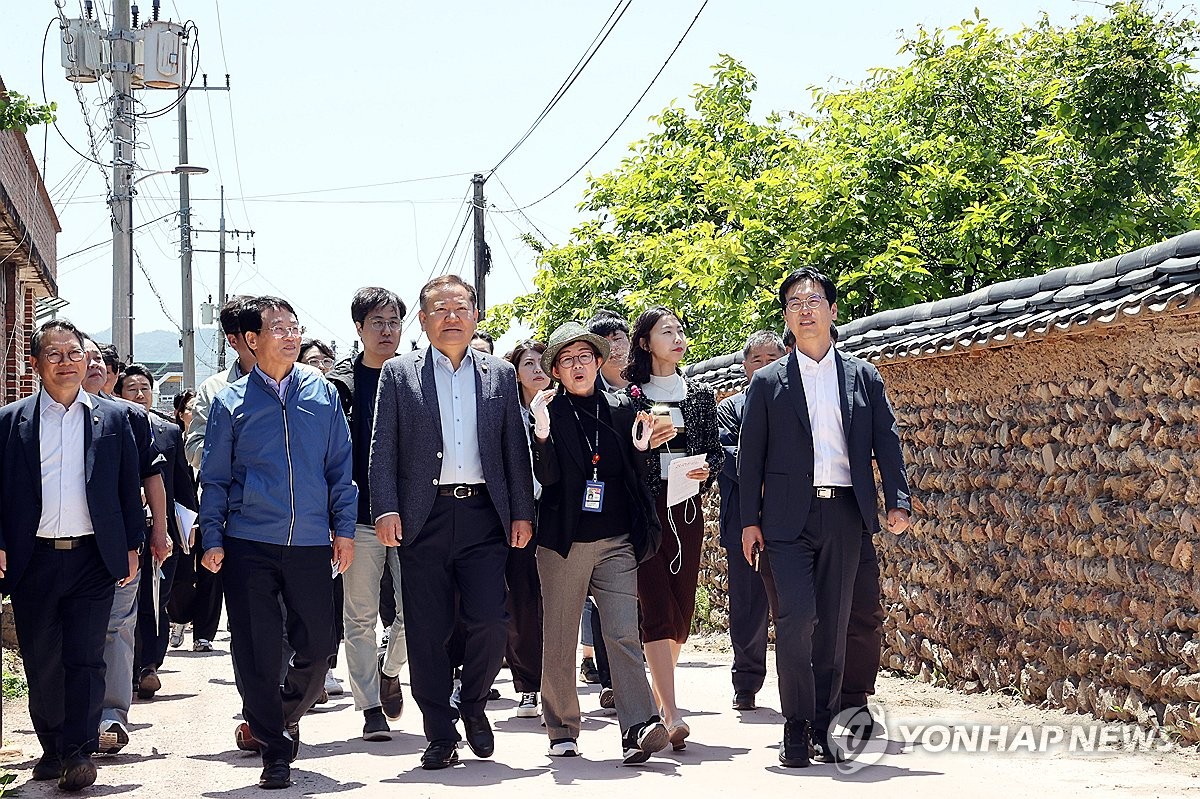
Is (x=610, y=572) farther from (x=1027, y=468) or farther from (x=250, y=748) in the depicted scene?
(x=1027, y=468)

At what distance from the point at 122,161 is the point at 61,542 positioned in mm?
12715

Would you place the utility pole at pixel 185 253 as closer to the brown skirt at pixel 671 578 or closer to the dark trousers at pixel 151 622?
the dark trousers at pixel 151 622

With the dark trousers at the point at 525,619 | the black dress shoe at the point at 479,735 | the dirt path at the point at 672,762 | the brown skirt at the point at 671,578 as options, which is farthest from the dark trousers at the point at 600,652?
the black dress shoe at the point at 479,735

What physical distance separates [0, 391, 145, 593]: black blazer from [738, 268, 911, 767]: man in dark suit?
274 centimetres

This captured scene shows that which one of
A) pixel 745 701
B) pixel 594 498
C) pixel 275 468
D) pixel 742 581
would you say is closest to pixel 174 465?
pixel 275 468

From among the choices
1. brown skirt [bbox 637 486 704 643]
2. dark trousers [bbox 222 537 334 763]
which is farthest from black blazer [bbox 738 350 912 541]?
dark trousers [bbox 222 537 334 763]

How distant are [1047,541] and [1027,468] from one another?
45 cm

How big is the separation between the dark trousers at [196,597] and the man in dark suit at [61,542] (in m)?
1.29

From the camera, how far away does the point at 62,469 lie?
6488 millimetres

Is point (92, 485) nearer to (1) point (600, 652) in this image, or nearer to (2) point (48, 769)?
(2) point (48, 769)

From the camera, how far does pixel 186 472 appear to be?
866 centimetres

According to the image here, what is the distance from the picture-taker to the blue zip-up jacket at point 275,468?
6320mm

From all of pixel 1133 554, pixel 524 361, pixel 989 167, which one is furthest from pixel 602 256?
pixel 1133 554

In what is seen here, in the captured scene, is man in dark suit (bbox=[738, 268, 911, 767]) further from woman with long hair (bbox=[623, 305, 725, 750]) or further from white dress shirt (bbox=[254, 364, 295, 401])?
white dress shirt (bbox=[254, 364, 295, 401])
